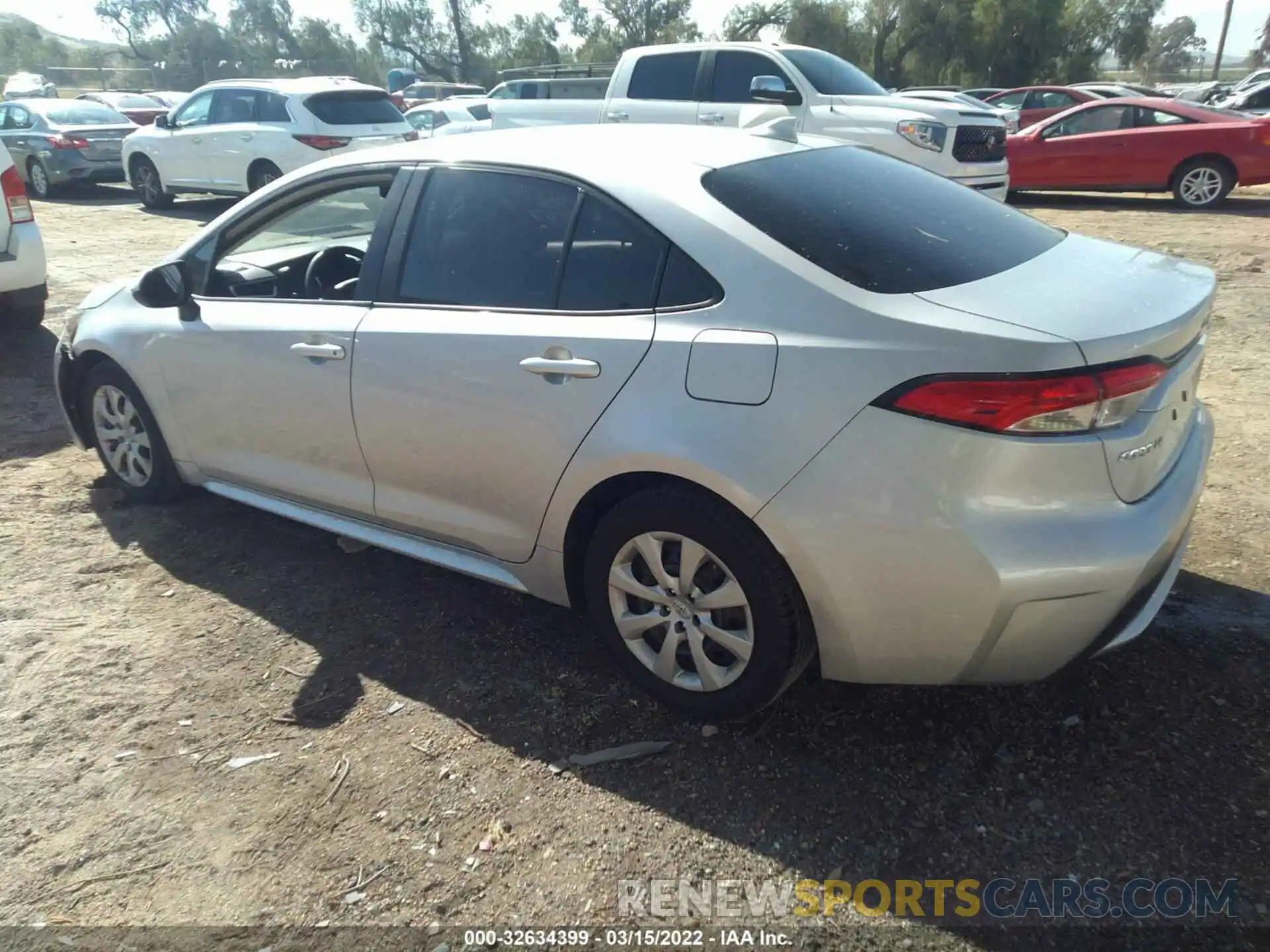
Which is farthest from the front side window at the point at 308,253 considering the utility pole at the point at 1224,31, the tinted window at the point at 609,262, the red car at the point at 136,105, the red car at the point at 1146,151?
the utility pole at the point at 1224,31

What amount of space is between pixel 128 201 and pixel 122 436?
13.6 metres

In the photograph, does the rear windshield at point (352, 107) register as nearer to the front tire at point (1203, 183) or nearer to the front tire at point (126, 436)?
the front tire at point (126, 436)

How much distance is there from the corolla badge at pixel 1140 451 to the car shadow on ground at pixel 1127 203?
11479mm

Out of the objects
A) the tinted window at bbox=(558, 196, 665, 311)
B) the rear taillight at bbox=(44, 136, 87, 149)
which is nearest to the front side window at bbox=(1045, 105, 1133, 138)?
the tinted window at bbox=(558, 196, 665, 311)

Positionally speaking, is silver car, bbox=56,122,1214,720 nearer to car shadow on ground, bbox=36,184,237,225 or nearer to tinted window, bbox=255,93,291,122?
tinted window, bbox=255,93,291,122

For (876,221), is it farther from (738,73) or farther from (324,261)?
(738,73)

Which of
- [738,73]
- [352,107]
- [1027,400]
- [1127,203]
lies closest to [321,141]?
[352,107]

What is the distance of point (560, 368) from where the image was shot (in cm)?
282

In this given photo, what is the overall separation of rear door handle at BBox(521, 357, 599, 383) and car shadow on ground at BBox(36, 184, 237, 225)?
12.1 meters

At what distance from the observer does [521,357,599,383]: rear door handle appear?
2.77 meters

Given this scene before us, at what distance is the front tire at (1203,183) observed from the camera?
39.9 ft

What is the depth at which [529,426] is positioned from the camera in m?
2.92

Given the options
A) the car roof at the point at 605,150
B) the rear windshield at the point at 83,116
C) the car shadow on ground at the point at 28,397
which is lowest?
the car shadow on ground at the point at 28,397

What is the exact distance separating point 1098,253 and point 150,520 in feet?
13.2
